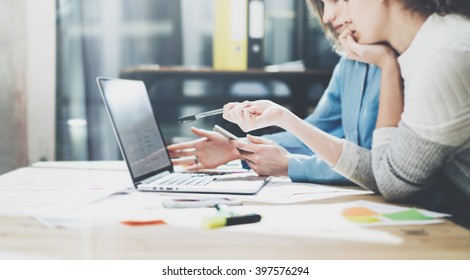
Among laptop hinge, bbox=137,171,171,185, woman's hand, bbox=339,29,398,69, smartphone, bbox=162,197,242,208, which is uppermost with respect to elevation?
woman's hand, bbox=339,29,398,69

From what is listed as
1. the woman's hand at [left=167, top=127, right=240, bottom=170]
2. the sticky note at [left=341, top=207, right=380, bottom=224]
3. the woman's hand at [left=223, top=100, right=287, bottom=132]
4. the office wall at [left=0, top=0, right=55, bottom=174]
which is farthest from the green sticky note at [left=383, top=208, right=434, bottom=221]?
the office wall at [left=0, top=0, right=55, bottom=174]

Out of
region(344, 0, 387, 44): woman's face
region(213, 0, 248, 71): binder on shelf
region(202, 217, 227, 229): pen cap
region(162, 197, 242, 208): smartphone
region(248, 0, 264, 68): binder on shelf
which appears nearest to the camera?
region(202, 217, 227, 229): pen cap

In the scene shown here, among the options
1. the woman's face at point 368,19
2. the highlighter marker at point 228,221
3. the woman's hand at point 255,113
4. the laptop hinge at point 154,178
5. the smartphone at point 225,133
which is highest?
the woman's face at point 368,19

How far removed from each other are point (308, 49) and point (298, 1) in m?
0.33

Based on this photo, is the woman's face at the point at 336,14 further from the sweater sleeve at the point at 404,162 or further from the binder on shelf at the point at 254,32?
the binder on shelf at the point at 254,32

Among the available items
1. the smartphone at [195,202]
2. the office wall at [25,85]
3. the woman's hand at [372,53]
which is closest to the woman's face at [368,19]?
the woman's hand at [372,53]

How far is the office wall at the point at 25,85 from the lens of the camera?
58.6 inches

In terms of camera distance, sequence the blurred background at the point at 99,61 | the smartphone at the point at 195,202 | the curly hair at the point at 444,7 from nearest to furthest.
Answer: the smartphone at the point at 195,202, the curly hair at the point at 444,7, the blurred background at the point at 99,61

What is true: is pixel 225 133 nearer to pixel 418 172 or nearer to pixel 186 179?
pixel 186 179

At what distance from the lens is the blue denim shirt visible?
118 centimetres

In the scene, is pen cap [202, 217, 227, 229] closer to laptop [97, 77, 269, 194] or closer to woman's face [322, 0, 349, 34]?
laptop [97, 77, 269, 194]

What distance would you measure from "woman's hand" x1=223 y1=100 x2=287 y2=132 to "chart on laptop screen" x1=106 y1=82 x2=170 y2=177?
0.22m
